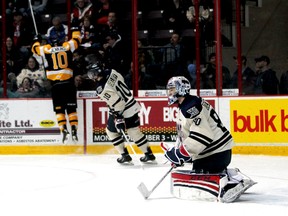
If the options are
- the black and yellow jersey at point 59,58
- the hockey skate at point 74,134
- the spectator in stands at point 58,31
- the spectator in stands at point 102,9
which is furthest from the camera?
the spectator in stands at point 102,9

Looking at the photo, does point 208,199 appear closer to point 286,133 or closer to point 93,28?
point 286,133

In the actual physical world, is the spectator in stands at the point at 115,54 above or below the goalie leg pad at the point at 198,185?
above

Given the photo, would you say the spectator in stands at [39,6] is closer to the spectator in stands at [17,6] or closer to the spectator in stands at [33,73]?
the spectator in stands at [17,6]

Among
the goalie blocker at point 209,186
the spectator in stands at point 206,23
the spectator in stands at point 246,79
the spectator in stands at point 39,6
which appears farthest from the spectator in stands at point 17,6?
the goalie blocker at point 209,186

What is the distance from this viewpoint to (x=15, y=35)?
38.3 feet

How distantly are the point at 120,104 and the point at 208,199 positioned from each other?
2.92 metres

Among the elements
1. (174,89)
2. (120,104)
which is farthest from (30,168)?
(174,89)

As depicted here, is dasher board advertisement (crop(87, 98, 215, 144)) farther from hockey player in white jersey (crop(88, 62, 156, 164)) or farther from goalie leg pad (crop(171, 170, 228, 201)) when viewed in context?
goalie leg pad (crop(171, 170, 228, 201))

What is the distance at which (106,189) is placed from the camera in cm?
749

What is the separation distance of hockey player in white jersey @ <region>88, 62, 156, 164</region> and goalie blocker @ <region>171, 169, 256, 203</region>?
2464 mm

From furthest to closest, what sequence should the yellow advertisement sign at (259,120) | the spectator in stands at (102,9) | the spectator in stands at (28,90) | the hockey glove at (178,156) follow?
the spectator in stands at (102,9), the spectator in stands at (28,90), the yellow advertisement sign at (259,120), the hockey glove at (178,156)

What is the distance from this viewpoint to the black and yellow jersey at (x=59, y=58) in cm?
1084

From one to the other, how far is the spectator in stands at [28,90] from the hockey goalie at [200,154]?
4.67 metres

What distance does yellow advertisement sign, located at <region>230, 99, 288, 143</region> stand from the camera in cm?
1012
